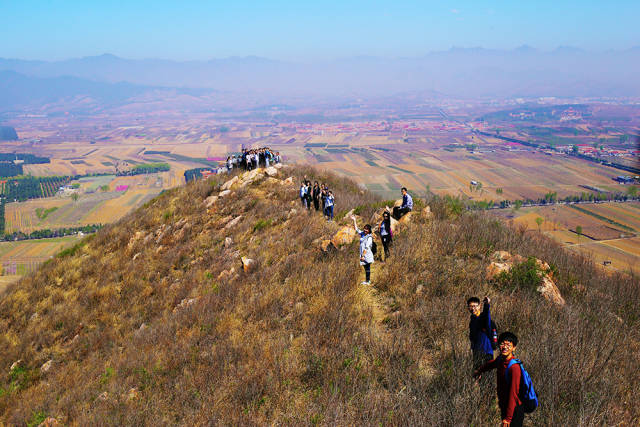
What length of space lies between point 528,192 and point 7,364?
189ft

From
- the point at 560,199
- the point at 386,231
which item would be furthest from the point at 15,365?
the point at 560,199

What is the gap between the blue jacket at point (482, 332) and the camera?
3.76m

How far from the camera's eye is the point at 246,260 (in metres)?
9.45

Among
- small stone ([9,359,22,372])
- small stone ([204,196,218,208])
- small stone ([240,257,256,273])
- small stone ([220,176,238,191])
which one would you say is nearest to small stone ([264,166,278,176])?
small stone ([220,176,238,191])

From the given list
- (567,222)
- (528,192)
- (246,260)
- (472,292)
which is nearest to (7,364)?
(246,260)

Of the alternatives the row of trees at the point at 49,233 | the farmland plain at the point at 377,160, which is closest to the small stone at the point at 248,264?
the farmland plain at the point at 377,160

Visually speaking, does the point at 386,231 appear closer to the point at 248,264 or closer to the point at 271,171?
the point at 248,264

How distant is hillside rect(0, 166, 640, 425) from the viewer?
11.8 ft

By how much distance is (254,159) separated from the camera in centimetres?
2053

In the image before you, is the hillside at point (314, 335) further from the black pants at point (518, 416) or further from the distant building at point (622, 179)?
the distant building at point (622, 179)

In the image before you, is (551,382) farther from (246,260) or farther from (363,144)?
(363,144)

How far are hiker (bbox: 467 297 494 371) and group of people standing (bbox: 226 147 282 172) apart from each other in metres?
17.3

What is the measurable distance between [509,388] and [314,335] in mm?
2855

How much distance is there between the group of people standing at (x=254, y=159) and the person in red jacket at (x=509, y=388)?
1812 centimetres
